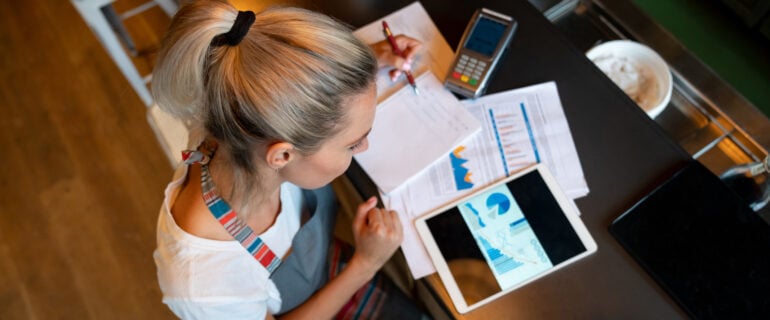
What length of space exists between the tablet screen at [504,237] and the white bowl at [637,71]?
277mm

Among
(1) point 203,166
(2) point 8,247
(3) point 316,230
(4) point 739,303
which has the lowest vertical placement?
(4) point 739,303

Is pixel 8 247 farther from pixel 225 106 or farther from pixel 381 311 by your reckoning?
pixel 225 106

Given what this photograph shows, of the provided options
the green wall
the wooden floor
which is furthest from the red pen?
the wooden floor

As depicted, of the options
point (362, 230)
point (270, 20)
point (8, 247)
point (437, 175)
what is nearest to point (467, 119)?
point (437, 175)

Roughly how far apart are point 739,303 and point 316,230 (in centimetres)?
68

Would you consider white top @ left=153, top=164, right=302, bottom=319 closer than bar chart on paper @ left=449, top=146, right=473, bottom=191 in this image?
Yes

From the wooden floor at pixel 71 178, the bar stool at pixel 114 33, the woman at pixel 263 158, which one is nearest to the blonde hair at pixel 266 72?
the woman at pixel 263 158

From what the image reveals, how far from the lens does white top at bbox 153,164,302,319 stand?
74cm

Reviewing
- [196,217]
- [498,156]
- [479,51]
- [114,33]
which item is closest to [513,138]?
[498,156]

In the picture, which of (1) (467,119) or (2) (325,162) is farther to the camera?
(1) (467,119)

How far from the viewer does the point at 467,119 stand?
89 centimetres

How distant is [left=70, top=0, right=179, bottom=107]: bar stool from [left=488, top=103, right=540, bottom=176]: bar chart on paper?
3.18 ft

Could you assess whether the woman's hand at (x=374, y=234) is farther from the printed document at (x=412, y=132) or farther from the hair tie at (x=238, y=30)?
the hair tie at (x=238, y=30)

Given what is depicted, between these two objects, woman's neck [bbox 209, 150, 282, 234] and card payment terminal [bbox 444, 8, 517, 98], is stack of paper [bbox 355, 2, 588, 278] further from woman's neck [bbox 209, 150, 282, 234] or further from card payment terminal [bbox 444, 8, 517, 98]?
woman's neck [bbox 209, 150, 282, 234]
